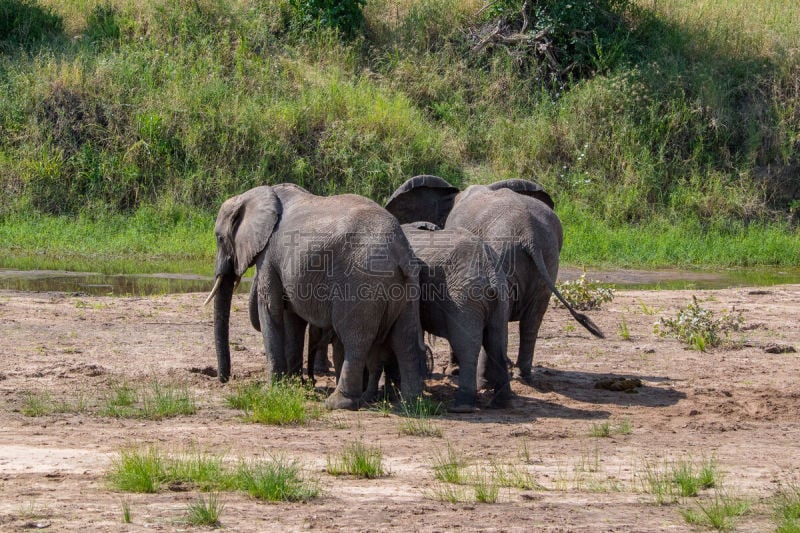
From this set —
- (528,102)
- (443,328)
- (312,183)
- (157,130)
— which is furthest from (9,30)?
(443,328)

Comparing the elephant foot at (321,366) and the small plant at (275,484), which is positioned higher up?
the small plant at (275,484)

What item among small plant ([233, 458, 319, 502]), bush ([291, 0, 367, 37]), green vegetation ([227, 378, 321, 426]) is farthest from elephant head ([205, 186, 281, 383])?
bush ([291, 0, 367, 37])

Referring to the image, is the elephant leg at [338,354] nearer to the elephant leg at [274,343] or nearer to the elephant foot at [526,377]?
the elephant leg at [274,343]

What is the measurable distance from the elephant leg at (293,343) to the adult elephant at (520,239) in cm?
164

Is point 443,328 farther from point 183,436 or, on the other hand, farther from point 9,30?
point 9,30

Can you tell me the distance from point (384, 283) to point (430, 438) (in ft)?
4.10

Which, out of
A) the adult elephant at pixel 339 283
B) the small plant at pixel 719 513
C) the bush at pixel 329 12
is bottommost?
the small plant at pixel 719 513

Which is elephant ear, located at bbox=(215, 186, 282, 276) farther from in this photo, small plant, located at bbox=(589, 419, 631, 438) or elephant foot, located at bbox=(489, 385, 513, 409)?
small plant, located at bbox=(589, 419, 631, 438)

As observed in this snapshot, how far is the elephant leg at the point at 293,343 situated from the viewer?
881 centimetres

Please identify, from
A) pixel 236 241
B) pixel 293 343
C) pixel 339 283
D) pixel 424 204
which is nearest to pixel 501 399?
pixel 339 283

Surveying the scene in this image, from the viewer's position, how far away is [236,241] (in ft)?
29.9

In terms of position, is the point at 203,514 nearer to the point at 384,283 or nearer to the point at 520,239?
the point at 384,283

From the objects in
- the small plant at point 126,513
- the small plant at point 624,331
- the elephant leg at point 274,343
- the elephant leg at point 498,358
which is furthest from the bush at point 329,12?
the small plant at point 126,513

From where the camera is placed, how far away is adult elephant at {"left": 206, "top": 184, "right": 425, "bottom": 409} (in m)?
7.94
